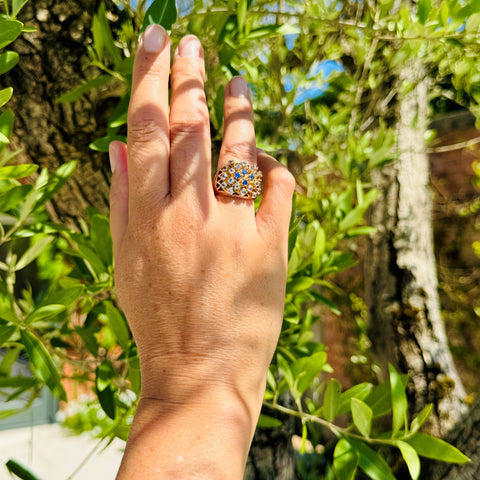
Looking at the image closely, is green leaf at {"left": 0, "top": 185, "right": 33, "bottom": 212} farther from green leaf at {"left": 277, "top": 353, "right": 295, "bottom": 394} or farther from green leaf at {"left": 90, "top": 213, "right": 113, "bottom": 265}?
green leaf at {"left": 277, "top": 353, "right": 295, "bottom": 394}

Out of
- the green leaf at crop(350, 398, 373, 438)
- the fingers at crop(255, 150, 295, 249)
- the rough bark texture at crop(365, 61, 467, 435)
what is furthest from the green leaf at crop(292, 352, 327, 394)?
the rough bark texture at crop(365, 61, 467, 435)

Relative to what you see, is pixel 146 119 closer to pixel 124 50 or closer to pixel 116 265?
pixel 116 265

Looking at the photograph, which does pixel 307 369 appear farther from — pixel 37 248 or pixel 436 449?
pixel 37 248

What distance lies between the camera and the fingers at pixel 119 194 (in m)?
0.83

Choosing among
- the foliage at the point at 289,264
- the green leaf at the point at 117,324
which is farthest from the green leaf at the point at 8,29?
the green leaf at the point at 117,324

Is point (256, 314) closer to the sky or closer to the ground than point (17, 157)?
closer to the ground

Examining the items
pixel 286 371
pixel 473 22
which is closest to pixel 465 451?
pixel 286 371

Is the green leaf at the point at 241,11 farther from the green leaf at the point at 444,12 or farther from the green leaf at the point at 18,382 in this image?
the green leaf at the point at 18,382

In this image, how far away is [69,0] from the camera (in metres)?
1.12

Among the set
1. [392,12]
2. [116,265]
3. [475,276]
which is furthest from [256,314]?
[475,276]

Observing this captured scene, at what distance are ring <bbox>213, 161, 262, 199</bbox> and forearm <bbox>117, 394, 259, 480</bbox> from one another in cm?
34

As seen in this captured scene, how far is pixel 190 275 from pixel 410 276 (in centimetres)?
181

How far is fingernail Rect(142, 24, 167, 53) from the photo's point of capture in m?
0.75

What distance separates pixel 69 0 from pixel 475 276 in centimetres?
421
